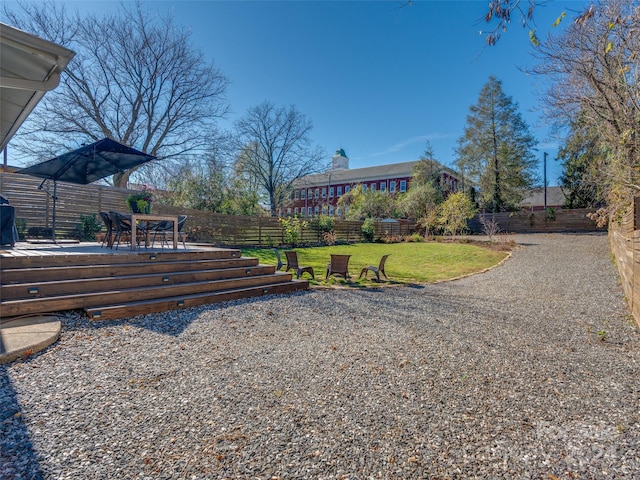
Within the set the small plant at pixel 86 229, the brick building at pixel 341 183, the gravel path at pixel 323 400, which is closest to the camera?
the gravel path at pixel 323 400

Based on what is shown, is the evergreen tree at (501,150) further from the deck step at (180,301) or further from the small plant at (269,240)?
the deck step at (180,301)

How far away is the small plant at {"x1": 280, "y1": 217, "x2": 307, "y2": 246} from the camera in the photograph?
53.0ft

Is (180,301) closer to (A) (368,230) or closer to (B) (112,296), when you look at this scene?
(B) (112,296)

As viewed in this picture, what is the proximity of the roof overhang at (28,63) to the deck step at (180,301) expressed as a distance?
111 inches

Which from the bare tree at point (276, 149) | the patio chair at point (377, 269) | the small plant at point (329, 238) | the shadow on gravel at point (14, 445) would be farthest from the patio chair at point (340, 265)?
the bare tree at point (276, 149)

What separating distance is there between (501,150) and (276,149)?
19544mm

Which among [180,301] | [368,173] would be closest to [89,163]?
[180,301]

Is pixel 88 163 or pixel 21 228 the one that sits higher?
pixel 88 163

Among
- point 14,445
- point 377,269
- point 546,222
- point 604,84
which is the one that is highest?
point 604,84

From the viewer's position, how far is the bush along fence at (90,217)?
9859 mm

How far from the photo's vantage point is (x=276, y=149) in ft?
88.8

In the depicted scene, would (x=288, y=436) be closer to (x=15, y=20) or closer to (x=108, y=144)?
(x=108, y=144)

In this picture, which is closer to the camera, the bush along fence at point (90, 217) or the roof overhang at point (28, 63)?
the roof overhang at point (28, 63)

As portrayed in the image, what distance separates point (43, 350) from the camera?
318 cm
